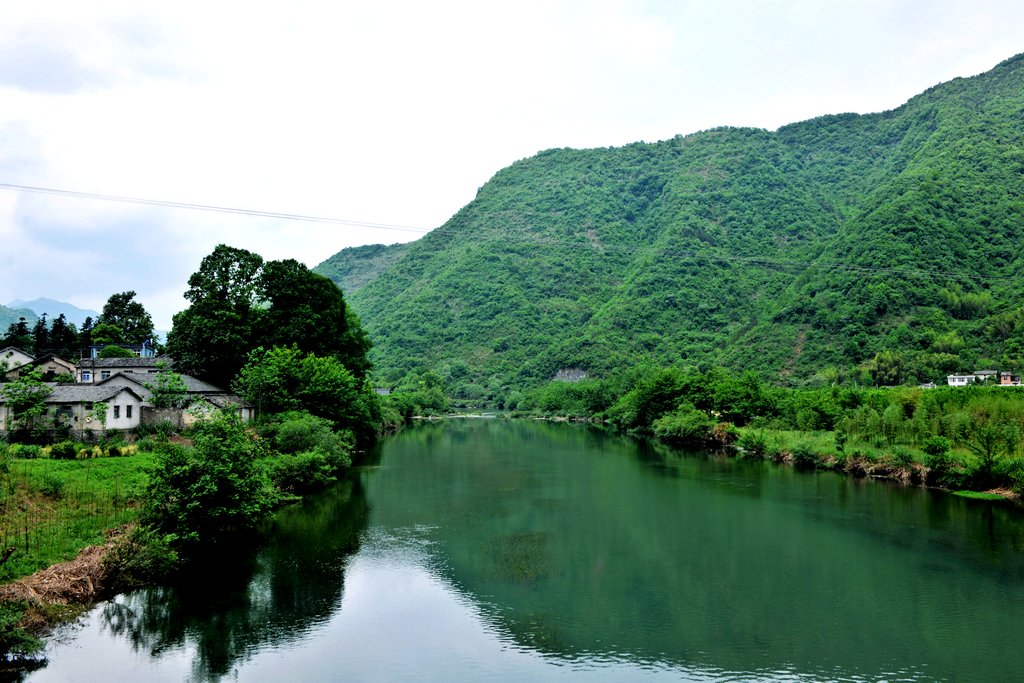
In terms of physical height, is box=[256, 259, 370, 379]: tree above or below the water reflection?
above

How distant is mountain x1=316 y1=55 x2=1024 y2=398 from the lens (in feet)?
234

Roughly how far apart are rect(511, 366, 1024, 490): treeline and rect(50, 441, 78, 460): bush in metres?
33.1

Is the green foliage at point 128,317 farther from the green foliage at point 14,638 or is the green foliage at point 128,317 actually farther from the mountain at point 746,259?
the green foliage at point 14,638

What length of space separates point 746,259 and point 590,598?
9000 centimetres

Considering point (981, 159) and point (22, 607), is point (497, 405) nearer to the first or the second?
point (981, 159)

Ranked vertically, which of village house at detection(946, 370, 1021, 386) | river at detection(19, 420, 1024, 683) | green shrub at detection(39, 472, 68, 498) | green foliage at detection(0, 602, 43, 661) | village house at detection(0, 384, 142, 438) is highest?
village house at detection(946, 370, 1021, 386)

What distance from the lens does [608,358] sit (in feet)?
340

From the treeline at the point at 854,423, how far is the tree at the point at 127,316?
51693 millimetres

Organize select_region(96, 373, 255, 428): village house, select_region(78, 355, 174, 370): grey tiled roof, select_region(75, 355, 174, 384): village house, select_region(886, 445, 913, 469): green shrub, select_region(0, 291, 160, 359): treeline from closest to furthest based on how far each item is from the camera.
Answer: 1. select_region(96, 373, 255, 428): village house
2. select_region(886, 445, 913, 469): green shrub
3. select_region(75, 355, 174, 384): village house
4. select_region(78, 355, 174, 370): grey tiled roof
5. select_region(0, 291, 160, 359): treeline

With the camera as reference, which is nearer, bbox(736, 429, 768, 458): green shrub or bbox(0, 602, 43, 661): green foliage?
bbox(0, 602, 43, 661): green foliage

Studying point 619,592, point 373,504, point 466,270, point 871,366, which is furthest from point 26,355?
point 466,270

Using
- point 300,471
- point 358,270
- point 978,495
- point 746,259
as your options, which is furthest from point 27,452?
point 358,270

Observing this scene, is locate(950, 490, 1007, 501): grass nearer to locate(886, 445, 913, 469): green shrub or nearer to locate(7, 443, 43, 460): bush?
locate(886, 445, 913, 469): green shrub

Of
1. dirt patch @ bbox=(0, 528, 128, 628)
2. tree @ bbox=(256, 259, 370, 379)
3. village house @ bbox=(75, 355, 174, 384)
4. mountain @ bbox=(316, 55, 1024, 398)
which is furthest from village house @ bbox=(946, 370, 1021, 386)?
village house @ bbox=(75, 355, 174, 384)
